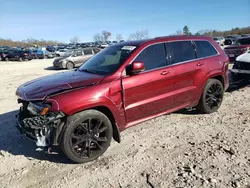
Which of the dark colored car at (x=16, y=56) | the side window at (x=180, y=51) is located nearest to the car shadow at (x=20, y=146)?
the side window at (x=180, y=51)

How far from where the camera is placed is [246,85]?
323 inches

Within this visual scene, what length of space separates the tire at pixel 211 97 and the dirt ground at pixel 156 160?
0.95 ft

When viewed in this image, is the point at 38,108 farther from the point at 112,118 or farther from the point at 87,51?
the point at 87,51

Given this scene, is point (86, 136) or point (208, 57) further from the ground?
point (208, 57)

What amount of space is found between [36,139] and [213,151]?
2.77m

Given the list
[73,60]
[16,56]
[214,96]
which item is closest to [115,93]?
[214,96]

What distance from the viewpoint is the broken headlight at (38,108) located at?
11.1 ft

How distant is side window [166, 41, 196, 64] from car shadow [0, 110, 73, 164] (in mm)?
2720

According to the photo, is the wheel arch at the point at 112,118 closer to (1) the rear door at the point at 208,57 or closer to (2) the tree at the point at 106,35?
(1) the rear door at the point at 208,57

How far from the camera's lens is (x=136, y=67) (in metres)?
3.87

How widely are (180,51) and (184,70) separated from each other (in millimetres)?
427

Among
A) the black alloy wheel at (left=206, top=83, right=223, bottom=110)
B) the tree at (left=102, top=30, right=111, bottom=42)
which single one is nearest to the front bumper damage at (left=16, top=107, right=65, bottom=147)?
the black alloy wheel at (left=206, top=83, right=223, bottom=110)

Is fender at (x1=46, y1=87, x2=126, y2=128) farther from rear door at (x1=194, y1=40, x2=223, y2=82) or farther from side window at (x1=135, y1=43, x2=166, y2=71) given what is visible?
rear door at (x1=194, y1=40, x2=223, y2=82)

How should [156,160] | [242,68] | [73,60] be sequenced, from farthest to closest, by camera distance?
[73,60]
[242,68]
[156,160]
